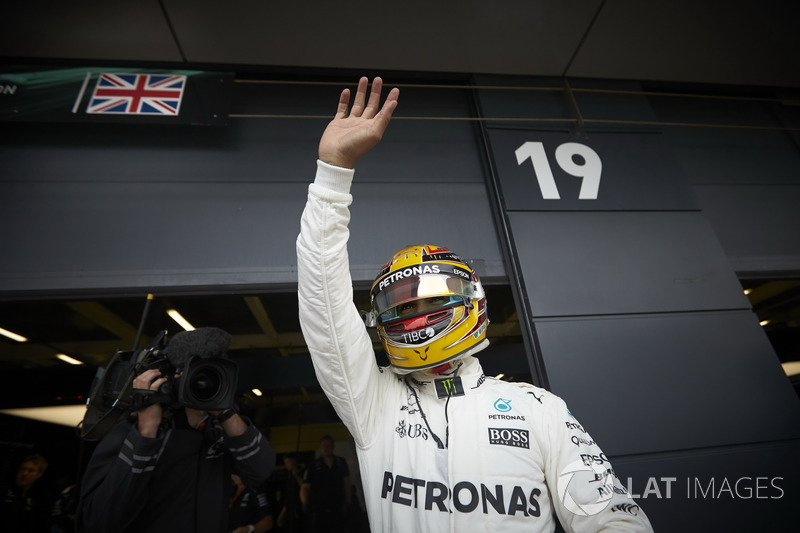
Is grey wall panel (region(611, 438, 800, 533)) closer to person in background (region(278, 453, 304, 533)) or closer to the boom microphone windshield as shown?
the boom microphone windshield

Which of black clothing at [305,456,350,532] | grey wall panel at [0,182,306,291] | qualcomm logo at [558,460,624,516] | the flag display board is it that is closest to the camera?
qualcomm logo at [558,460,624,516]

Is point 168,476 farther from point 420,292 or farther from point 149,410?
point 420,292

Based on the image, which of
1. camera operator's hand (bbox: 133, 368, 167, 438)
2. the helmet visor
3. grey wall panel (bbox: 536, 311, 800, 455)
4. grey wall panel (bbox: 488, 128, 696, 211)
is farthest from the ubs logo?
grey wall panel (bbox: 488, 128, 696, 211)

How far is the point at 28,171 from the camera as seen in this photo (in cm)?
256

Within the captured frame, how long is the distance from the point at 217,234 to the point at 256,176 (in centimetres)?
51

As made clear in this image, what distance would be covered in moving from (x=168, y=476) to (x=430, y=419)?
1.12 metres

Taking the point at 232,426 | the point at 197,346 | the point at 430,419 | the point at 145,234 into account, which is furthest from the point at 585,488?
the point at 145,234

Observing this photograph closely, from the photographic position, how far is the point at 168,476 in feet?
5.00

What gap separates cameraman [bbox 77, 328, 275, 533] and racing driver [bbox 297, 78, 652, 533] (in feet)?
2.05

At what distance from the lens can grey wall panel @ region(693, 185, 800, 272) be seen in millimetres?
2830

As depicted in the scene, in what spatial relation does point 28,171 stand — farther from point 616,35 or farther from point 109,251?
point 616,35

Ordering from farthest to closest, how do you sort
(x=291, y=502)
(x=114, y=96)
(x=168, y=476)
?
(x=291, y=502)
(x=114, y=96)
(x=168, y=476)

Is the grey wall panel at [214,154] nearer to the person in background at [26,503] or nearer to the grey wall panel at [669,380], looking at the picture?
the grey wall panel at [669,380]

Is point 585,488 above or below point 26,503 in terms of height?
below
